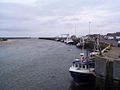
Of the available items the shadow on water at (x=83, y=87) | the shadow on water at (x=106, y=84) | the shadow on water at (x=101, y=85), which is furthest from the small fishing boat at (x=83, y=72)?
the shadow on water at (x=106, y=84)

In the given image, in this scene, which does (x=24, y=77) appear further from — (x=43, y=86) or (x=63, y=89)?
(x=63, y=89)

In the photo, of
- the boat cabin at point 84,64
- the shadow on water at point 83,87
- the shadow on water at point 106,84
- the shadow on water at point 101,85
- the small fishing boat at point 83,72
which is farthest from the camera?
the boat cabin at point 84,64

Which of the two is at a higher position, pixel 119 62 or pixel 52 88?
pixel 119 62

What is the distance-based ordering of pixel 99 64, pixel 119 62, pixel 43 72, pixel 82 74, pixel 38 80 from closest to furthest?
pixel 119 62 → pixel 99 64 → pixel 82 74 → pixel 38 80 → pixel 43 72

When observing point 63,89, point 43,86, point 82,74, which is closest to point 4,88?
point 43,86

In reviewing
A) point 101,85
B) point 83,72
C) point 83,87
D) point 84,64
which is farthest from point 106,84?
point 84,64

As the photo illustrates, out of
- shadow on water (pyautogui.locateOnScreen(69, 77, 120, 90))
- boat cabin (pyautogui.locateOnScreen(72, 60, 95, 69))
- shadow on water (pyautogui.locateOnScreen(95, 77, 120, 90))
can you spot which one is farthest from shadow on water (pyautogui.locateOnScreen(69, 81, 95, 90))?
boat cabin (pyautogui.locateOnScreen(72, 60, 95, 69))

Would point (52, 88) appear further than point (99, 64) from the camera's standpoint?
Yes

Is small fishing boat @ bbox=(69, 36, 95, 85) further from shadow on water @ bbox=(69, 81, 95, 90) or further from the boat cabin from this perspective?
shadow on water @ bbox=(69, 81, 95, 90)

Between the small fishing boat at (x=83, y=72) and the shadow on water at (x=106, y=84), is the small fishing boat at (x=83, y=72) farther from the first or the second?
the shadow on water at (x=106, y=84)

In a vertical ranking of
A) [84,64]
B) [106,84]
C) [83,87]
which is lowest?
[83,87]

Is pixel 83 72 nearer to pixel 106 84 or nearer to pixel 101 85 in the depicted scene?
pixel 101 85

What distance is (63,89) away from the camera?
2758 cm

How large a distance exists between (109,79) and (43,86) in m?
8.95
